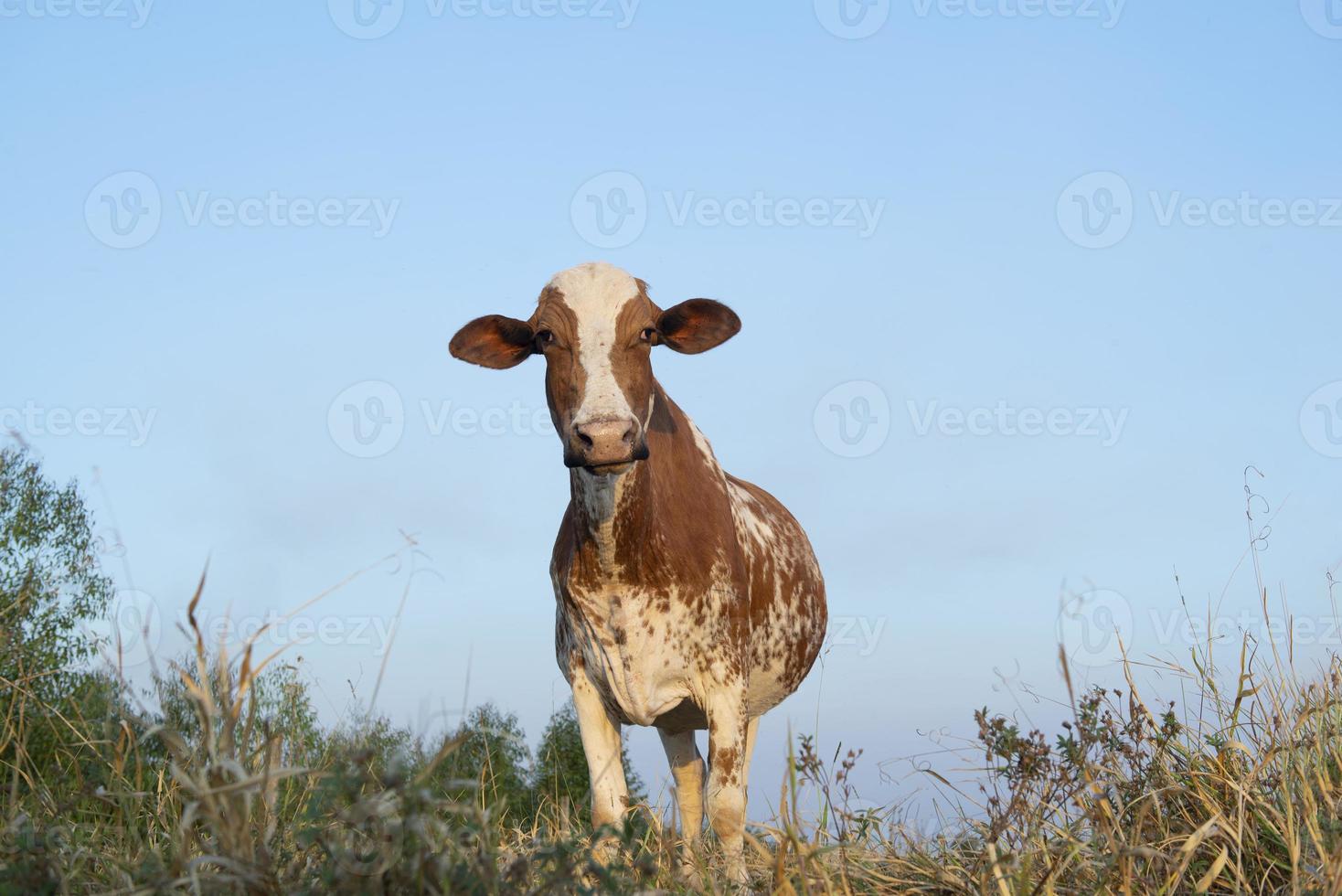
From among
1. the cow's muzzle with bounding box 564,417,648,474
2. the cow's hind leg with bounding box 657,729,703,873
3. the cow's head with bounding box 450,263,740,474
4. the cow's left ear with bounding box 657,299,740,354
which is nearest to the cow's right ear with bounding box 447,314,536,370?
the cow's head with bounding box 450,263,740,474

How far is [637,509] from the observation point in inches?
269

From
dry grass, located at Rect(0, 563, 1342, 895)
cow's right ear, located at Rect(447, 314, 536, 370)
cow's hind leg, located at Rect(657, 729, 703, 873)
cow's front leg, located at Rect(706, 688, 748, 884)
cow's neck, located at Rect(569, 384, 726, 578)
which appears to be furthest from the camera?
cow's hind leg, located at Rect(657, 729, 703, 873)

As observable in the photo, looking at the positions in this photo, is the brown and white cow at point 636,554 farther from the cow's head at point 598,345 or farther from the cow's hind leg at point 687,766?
the cow's hind leg at point 687,766

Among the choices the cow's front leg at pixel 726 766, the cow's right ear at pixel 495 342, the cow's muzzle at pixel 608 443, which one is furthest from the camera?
the cow's right ear at pixel 495 342

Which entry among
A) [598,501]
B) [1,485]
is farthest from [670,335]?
[1,485]

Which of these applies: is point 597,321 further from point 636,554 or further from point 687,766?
point 687,766

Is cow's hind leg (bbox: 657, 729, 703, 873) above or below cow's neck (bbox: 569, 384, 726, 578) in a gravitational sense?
below

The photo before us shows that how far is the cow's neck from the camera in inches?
269

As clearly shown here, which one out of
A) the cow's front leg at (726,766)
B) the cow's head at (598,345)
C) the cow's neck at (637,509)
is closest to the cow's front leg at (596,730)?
the cow's front leg at (726,766)

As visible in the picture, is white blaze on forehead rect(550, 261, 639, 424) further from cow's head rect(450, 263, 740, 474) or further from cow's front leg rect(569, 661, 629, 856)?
cow's front leg rect(569, 661, 629, 856)

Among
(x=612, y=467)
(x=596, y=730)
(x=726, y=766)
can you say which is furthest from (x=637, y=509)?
(x=726, y=766)

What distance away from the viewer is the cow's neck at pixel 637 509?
684 cm

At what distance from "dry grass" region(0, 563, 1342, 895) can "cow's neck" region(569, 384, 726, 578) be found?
1474 millimetres

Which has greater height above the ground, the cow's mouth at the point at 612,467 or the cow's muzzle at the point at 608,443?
the cow's muzzle at the point at 608,443
